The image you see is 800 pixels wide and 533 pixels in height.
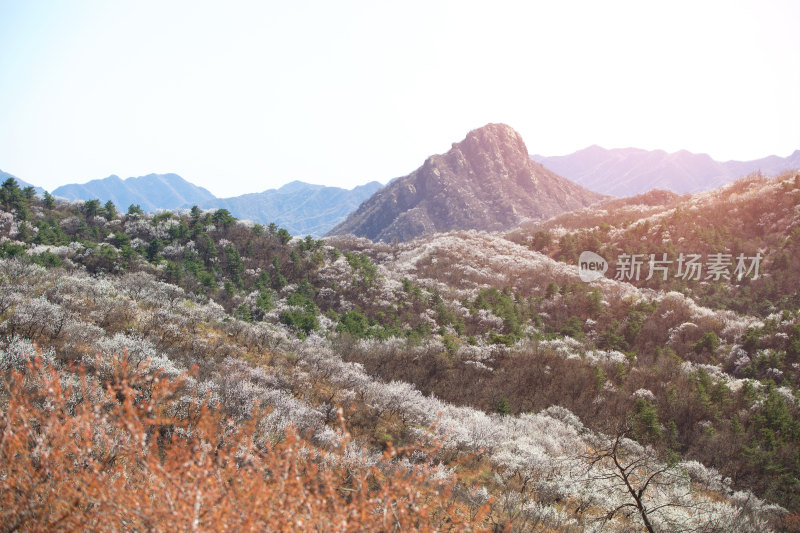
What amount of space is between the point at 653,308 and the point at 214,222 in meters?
61.5

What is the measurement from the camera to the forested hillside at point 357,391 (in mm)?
6984

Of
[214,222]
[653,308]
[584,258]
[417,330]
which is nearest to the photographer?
[417,330]

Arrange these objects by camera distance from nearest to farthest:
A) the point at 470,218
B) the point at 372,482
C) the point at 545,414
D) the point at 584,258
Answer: the point at 372,482 < the point at 545,414 < the point at 584,258 < the point at 470,218

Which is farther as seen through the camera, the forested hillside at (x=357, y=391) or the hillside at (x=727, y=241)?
the hillside at (x=727, y=241)

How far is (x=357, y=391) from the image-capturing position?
26.9 m

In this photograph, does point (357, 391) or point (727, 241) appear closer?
point (357, 391)

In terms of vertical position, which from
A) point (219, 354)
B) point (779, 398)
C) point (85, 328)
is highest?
point (85, 328)

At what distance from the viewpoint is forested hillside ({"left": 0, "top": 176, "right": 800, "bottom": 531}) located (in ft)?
22.9

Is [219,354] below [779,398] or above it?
above

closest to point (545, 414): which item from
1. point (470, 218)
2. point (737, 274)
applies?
point (737, 274)

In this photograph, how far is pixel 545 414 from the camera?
30.9m

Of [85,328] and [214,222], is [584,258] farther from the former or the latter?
[85,328]

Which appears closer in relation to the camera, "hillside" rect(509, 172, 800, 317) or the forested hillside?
the forested hillside

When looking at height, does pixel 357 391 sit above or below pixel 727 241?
below
